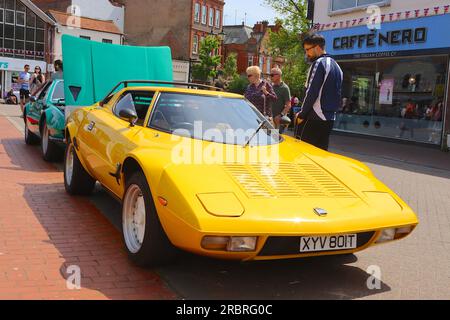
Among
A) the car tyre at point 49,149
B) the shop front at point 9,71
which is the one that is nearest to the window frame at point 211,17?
the shop front at point 9,71

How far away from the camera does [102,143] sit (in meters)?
4.86

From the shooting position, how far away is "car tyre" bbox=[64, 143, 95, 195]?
577cm

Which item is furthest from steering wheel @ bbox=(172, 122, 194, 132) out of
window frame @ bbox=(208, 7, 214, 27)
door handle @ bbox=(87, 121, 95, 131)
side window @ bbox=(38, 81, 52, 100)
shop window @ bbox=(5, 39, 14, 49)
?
window frame @ bbox=(208, 7, 214, 27)

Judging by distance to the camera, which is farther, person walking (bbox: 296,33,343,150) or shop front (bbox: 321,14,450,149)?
shop front (bbox: 321,14,450,149)

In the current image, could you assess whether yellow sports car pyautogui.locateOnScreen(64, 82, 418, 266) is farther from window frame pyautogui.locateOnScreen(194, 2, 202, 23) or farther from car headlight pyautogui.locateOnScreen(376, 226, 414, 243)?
window frame pyautogui.locateOnScreen(194, 2, 202, 23)

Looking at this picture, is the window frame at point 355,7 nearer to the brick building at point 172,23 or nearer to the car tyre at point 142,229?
the car tyre at point 142,229

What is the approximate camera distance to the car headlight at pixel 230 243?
3.11 metres

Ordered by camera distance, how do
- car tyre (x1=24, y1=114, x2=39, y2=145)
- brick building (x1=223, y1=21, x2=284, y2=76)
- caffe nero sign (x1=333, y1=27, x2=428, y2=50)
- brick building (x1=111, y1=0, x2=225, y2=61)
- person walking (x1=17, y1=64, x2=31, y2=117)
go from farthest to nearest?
1. brick building (x1=223, y1=21, x2=284, y2=76)
2. brick building (x1=111, y1=0, x2=225, y2=61)
3. person walking (x1=17, y1=64, x2=31, y2=117)
4. caffe nero sign (x1=333, y1=27, x2=428, y2=50)
5. car tyre (x1=24, y1=114, x2=39, y2=145)

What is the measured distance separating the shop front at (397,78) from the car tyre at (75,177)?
12.2 m

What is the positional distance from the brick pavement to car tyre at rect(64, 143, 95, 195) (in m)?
0.13

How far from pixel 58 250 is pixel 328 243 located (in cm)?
222

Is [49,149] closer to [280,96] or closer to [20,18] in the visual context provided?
[280,96]

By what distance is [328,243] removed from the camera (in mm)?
3291
